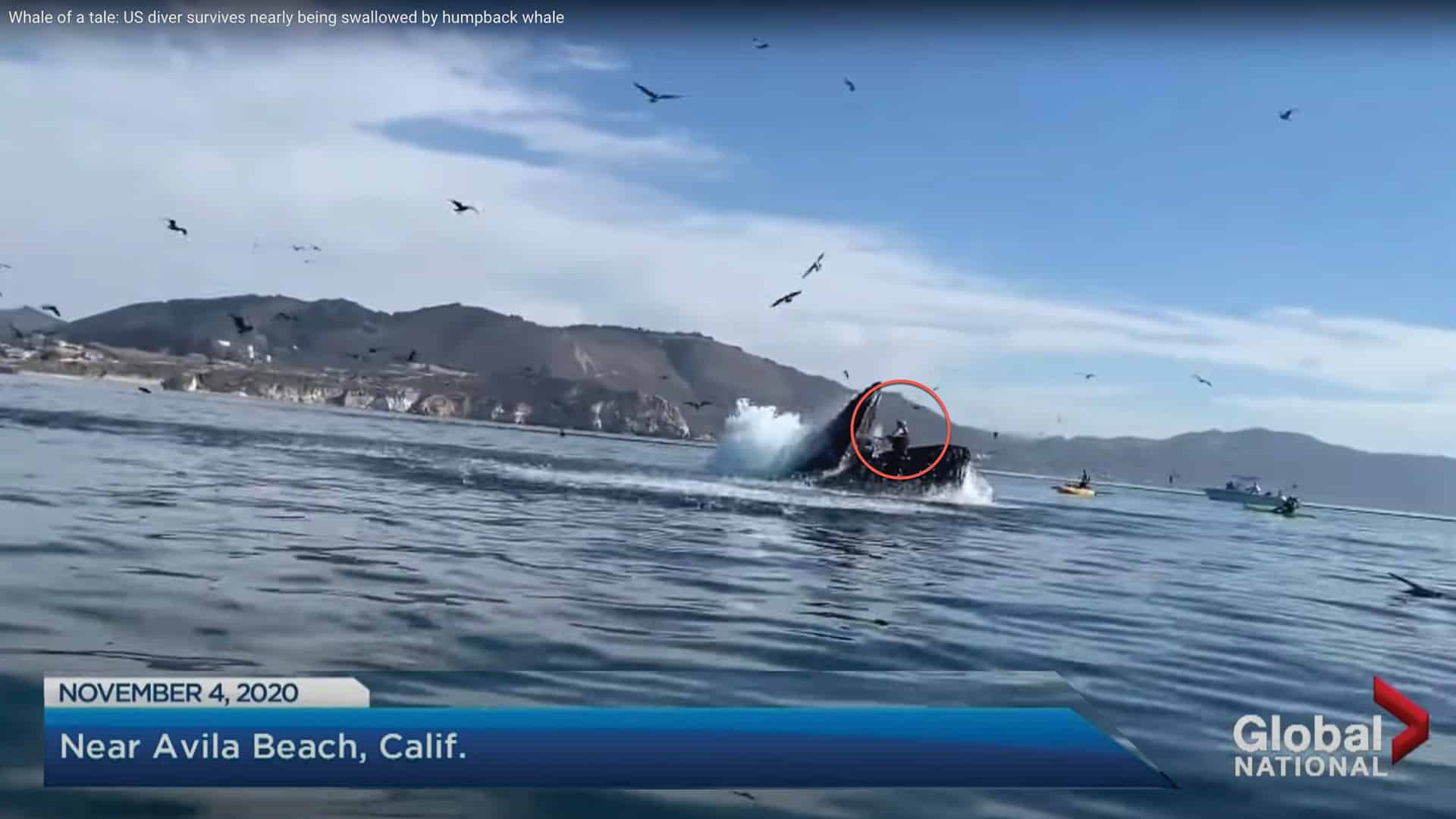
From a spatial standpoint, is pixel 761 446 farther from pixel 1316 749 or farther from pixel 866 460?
pixel 1316 749

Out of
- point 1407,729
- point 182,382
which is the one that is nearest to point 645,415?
point 182,382

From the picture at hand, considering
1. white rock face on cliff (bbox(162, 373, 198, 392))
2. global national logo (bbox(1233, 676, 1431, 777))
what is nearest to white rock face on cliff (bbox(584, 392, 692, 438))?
white rock face on cliff (bbox(162, 373, 198, 392))

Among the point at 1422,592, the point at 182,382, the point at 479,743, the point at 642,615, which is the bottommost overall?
the point at 642,615

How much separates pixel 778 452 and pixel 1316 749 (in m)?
78.9

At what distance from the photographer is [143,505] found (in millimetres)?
24938

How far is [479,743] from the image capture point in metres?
6.77

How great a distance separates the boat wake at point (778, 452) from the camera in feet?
245

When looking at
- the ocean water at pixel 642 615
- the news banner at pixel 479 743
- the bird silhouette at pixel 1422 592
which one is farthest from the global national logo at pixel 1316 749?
the bird silhouette at pixel 1422 592

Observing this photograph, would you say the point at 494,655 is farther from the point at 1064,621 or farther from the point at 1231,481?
the point at 1231,481

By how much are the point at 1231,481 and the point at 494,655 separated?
153 m

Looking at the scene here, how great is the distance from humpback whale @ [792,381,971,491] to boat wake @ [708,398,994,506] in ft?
0.83

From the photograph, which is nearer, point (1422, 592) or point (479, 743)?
point (479, 743)

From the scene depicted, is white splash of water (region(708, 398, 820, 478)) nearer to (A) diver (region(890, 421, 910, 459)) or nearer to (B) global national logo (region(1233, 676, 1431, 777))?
(A) diver (region(890, 421, 910, 459))

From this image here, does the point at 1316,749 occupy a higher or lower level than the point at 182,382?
lower
